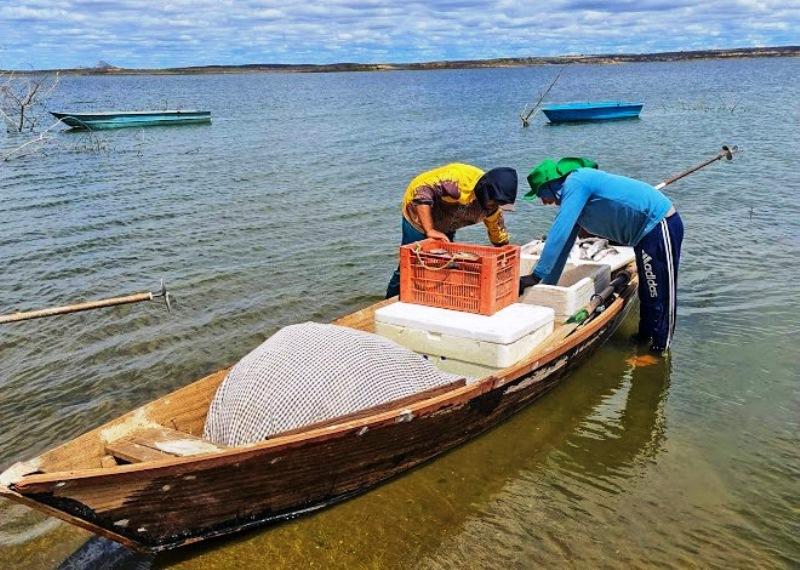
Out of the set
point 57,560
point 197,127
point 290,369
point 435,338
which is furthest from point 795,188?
point 197,127

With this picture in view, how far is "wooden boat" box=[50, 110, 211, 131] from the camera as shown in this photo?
1325 inches

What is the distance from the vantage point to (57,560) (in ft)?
14.3

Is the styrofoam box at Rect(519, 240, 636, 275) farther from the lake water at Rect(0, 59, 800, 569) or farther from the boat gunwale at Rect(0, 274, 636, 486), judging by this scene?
the boat gunwale at Rect(0, 274, 636, 486)

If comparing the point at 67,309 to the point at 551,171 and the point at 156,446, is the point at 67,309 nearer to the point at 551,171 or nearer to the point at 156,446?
the point at 156,446

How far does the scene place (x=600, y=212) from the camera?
6461mm

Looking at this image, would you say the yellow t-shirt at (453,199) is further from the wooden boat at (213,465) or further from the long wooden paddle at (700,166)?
the long wooden paddle at (700,166)

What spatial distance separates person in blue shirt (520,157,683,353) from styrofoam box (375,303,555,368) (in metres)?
0.84

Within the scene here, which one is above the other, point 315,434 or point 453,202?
point 453,202

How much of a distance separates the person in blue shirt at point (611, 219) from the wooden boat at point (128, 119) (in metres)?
31.4

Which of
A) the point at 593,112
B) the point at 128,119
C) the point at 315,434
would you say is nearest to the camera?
the point at 315,434

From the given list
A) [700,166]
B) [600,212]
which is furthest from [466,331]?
[700,166]

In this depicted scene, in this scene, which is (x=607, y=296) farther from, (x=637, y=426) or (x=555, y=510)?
(x=555, y=510)

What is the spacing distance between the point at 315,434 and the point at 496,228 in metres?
3.10

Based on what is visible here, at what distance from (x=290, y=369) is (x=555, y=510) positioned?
2113mm
